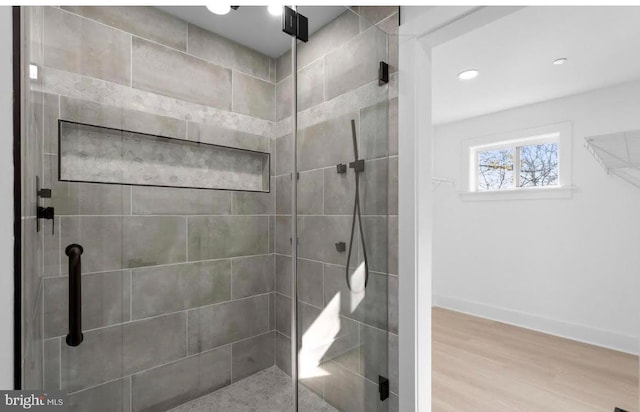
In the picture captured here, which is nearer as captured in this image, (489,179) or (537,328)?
(537,328)

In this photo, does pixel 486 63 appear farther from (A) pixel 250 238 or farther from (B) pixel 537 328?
(B) pixel 537 328

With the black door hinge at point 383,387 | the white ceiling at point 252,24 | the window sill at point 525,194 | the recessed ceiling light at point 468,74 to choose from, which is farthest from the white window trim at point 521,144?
the white ceiling at point 252,24

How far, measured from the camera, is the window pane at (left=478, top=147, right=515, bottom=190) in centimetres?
386

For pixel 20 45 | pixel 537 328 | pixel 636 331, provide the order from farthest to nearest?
1. pixel 537 328
2. pixel 636 331
3. pixel 20 45

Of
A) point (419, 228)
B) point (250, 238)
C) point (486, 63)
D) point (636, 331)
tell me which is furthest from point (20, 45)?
point (636, 331)

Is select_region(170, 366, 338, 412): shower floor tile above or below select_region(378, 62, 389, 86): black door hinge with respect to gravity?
below

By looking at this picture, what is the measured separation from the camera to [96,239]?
3.14 feet

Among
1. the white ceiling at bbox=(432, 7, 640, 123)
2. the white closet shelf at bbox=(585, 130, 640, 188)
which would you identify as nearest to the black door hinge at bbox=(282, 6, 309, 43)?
the white ceiling at bbox=(432, 7, 640, 123)

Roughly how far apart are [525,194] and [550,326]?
1444 mm

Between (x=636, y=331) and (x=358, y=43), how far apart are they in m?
3.59

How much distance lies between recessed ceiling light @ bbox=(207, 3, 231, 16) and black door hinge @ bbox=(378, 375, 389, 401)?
1.70 m

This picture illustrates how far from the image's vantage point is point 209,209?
3.95 ft

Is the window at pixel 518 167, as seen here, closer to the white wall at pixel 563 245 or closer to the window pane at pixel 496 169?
the window pane at pixel 496 169
